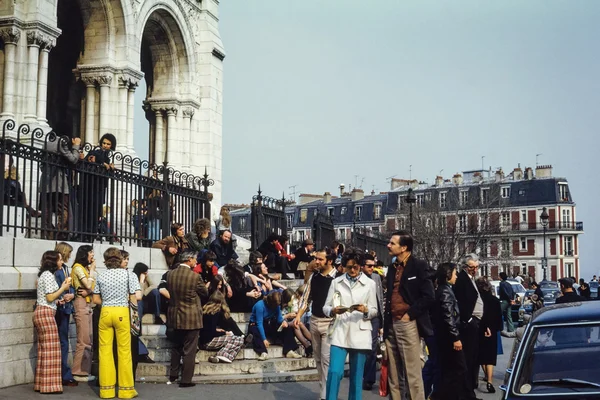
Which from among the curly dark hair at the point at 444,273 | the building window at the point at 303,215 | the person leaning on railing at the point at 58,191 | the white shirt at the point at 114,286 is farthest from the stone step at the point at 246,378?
the building window at the point at 303,215

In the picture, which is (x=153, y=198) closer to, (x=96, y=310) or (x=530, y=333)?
(x=96, y=310)

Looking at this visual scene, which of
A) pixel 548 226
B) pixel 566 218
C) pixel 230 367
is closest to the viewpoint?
pixel 230 367

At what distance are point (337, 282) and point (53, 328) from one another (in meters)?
3.72

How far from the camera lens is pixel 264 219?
65.2 feet

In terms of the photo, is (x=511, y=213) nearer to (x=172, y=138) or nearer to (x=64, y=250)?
(x=172, y=138)

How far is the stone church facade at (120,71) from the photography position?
17969mm

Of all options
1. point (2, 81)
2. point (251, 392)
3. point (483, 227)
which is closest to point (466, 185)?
point (483, 227)

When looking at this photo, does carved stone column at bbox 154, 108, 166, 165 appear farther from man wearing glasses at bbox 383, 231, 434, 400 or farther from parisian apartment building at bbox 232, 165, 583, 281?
parisian apartment building at bbox 232, 165, 583, 281

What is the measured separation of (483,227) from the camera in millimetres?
59719

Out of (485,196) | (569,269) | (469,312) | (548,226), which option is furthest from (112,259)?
(569,269)

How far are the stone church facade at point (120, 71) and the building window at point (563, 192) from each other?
6497 cm

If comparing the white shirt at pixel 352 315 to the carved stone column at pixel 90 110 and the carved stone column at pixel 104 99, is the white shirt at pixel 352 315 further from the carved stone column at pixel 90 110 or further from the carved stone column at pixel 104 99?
the carved stone column at pixel 90 110

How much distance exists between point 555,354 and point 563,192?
8447 centimetres

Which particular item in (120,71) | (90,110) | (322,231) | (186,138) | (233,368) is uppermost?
(120,71)
